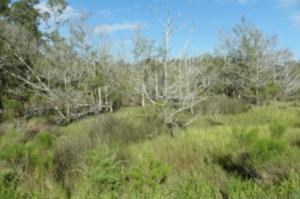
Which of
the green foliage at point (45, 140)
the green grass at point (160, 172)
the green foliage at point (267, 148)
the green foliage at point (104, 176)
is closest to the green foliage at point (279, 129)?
the green grass at point (160, 172)

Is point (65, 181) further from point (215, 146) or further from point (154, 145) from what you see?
point (215, 146)

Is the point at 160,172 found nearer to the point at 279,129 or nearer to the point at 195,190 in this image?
the point at 195,190

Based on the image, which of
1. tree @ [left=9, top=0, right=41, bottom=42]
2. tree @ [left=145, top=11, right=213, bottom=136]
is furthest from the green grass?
tree @ [left=9, top=0, right=41, bottom=42]

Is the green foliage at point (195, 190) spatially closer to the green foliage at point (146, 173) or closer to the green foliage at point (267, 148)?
the green foliage at point (146, 173)

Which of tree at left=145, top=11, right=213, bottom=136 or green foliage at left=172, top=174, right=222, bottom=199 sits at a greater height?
tree at left=145, top=11, right=213, bottom=136

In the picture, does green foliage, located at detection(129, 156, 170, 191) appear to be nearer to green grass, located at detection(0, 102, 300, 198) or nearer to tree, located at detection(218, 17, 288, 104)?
green grass, located at detection(0, 102, 300, 198)

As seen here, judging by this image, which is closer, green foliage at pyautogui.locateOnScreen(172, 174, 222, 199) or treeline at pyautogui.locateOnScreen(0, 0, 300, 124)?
green foliage at pyautogui.locateOnScreen(172, 174, 222, 199)

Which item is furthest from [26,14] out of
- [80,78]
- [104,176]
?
[104,176]

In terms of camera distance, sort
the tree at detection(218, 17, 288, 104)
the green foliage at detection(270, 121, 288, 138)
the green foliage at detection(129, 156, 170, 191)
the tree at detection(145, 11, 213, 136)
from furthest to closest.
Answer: the tree at detection(218, 17, 288, 104) < the tree at detection(145, 11, 213, 136) < the green foliage at detection(270, 121, 288, 138) < the green foliage at detection(129, 156, 170, 191)

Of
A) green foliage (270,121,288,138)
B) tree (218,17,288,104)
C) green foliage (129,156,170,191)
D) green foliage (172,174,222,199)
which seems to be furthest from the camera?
tree (218,17,288,104)

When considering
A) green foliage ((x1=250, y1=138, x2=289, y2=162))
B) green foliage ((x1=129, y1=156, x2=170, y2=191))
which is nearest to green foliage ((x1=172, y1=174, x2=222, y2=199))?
green foliage ((x1=129, y1=156, x2=170, y2=191))

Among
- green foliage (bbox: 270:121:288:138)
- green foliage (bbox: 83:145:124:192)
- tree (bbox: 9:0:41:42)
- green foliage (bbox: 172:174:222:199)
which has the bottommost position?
green foliage (bbox: 172:174:222:199)

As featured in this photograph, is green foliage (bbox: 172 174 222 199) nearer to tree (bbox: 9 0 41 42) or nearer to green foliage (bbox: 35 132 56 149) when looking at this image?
green foliage (bbox: 35 132 56 149)

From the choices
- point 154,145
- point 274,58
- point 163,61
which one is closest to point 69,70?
point 163,61
